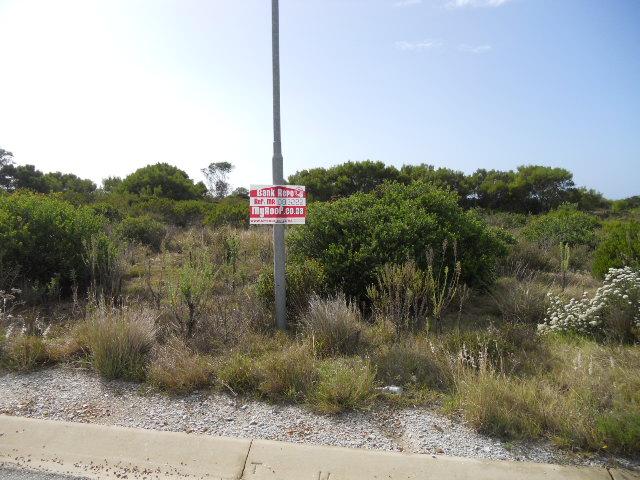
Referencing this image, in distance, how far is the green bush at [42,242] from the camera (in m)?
7.01

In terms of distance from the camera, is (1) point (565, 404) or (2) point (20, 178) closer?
(1) point (565, 404)

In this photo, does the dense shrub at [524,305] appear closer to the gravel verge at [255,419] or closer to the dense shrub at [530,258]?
the dense shrub at [530,258]

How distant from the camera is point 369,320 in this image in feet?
19.1

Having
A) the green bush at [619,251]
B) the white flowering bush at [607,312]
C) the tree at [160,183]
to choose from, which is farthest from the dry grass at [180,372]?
the tree at [160,183]

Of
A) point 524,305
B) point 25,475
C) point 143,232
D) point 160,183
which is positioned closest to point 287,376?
point 25,475

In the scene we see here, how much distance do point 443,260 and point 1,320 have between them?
17.6 ft

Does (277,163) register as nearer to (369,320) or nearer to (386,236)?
(386,236)

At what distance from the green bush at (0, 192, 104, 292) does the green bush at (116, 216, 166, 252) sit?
12.8ft

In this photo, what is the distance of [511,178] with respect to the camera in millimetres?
26359

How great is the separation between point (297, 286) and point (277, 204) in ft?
4.06

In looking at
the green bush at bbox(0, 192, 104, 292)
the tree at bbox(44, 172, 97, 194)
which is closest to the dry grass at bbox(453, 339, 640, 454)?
the green bush at bbox(0, 192, 104, 292)

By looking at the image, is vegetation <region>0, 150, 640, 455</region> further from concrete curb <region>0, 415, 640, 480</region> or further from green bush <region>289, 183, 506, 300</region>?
concrete curb <region>0, 415, 640, 480</region>

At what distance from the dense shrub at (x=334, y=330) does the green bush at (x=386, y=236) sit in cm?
118

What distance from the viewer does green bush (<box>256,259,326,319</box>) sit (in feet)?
19.3
